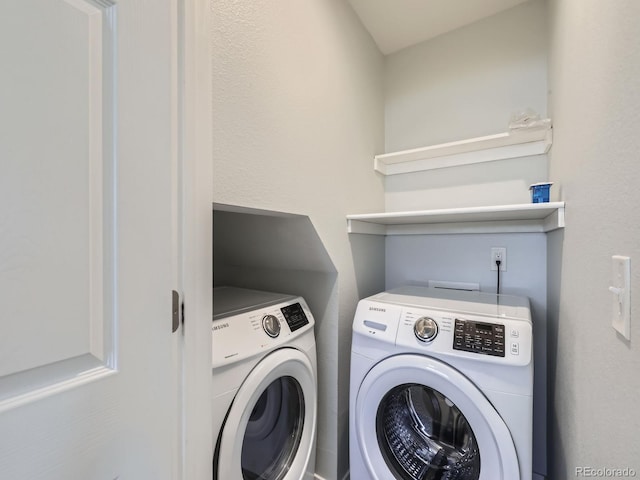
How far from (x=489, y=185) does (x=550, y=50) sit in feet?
2.23

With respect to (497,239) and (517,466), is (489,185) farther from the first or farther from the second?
(517,466)

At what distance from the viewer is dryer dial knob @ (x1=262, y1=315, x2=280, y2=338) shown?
1057 millimetres

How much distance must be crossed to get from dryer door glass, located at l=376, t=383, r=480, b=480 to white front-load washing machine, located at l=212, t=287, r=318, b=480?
0.33 m

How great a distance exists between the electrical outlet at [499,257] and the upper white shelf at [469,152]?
51 cm

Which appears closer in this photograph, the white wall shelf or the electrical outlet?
the white wall shelf

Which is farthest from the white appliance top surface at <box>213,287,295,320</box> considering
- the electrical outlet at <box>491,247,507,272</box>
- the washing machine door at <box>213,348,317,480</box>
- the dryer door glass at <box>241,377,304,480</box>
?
the electrical outlet at <box>491,247,507,272</box>

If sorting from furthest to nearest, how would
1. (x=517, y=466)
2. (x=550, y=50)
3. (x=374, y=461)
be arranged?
1. (x=550, y=50)
2. (x=374, y=461)
3. (x=517, y=466)

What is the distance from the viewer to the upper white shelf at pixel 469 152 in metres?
1.48

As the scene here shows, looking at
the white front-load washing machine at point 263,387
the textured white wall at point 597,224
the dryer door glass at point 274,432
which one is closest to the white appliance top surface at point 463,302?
the textured white wall at point 597,224

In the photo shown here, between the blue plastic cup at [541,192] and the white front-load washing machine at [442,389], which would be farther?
the blue plastic cup at [541,192]

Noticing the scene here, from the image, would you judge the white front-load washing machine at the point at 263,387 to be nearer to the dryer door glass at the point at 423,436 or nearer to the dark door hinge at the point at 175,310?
the dark door hinge at the point at 175,310

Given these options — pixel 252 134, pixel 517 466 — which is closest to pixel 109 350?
pixel 252 134

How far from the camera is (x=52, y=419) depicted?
1.56 feet

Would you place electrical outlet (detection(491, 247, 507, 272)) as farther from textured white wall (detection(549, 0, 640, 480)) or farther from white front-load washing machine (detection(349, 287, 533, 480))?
textured white wall (detection(549, 0, 640, 480))
